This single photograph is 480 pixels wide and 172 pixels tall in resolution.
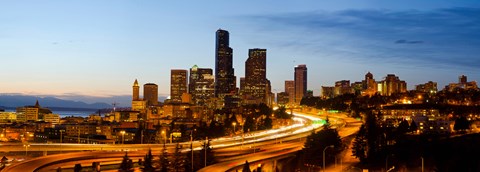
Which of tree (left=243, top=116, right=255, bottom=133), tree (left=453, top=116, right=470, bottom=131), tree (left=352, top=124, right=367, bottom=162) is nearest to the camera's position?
tree (left=352, top=124, right=367, bottom=162)

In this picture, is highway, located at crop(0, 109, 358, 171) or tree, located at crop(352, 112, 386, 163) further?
tree, located at crop(352, 112, 386, 163)

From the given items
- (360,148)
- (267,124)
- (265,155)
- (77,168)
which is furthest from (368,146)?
(267,124)

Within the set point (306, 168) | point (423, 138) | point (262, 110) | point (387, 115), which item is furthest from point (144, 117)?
point (306, 168)

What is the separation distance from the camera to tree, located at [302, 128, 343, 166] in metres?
47.1

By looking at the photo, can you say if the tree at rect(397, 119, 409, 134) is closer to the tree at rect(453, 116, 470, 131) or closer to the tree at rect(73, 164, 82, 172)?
the tree at rect(453, 116, 470, 131)

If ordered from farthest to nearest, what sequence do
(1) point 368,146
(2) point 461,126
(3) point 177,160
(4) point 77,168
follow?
1. (2) point 461,126
2. (1) point 368,146
3. (3) point 177,160
4. (4) point 77,168

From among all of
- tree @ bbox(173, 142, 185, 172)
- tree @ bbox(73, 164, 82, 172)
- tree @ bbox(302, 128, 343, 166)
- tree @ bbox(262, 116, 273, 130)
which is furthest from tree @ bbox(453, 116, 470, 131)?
tree @ bbox(73, 164, 82, 172)

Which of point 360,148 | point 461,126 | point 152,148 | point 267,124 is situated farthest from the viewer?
point 267,124

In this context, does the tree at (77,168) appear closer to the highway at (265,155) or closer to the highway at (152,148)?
the highway at (152,148)

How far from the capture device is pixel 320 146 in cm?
5047

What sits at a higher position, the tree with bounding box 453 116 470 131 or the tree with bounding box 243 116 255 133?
the tree with bounding box 453 116 470 131

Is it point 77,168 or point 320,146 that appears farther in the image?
point 320,146

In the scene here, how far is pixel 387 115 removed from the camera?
335 ft

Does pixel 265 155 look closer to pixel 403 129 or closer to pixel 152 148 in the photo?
pixel 152 148
